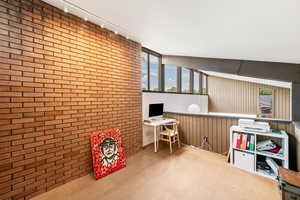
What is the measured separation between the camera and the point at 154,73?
14.3 feet

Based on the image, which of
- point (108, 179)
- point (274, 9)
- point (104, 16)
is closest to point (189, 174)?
point (108, 179)

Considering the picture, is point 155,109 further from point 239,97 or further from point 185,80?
point 239,97

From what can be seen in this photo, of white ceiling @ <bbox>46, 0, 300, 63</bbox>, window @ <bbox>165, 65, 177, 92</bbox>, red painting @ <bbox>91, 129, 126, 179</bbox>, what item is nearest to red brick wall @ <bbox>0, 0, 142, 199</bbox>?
red painting @ <bbox>91, 129, 126, 179</bbox>

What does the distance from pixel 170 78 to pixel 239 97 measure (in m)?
4.64

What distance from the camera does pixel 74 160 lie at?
2238mm

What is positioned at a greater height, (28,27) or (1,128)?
(28,27)

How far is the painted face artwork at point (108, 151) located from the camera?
2490 mm

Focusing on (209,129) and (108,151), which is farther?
(209,129)

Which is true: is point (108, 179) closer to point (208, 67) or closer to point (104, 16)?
point (104, 16)

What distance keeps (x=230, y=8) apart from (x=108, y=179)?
10.1 ft

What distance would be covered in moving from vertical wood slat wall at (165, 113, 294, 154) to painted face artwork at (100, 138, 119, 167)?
2103 millimetres

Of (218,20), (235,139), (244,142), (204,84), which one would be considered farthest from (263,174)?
(204,84)

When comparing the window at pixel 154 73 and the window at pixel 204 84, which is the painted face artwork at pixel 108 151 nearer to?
the window at pixel 154 73

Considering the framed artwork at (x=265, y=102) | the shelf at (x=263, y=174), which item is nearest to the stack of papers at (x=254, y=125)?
the shelf at (x=263, y=174)
